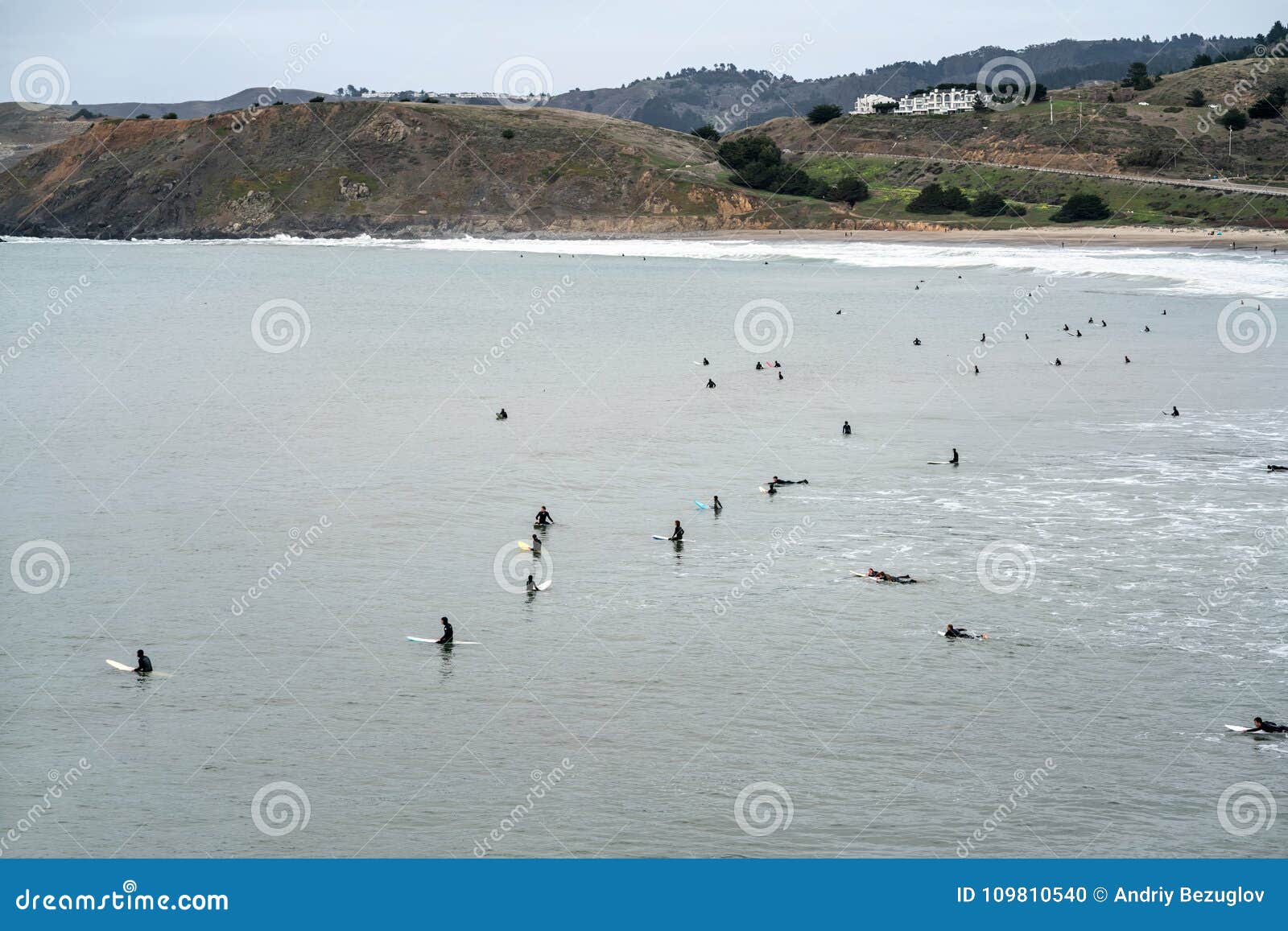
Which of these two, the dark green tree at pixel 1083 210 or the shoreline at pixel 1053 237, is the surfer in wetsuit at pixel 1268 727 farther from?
the dark green tree at pixel 1083 210

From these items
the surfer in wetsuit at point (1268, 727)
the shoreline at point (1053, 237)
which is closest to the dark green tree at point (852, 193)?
the shoreline at point (1053, 237)

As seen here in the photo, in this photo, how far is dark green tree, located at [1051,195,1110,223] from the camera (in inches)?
6471

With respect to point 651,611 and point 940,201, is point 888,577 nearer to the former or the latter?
point 651,611

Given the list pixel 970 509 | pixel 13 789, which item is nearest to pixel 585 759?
pixel 13 789

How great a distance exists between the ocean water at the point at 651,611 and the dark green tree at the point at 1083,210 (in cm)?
9450

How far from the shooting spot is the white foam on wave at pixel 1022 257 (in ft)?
363

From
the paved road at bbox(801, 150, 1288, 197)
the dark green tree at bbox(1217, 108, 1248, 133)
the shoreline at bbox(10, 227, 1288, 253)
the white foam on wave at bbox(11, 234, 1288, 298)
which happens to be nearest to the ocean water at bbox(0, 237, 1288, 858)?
the white foam on wave at bbox(11, 234, 1288, 298)

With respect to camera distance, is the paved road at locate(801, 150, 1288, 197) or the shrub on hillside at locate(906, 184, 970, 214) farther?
the shrub on hillside at locate(906, 184, 970, 214)

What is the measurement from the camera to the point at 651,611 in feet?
106

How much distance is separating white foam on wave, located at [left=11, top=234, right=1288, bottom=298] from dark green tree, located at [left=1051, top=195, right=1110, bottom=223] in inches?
572

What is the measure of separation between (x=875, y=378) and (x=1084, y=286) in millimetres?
52394

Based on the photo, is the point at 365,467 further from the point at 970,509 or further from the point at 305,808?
the point at 305,808

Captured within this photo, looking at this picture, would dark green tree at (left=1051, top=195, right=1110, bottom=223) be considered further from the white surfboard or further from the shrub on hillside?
the white surfboard

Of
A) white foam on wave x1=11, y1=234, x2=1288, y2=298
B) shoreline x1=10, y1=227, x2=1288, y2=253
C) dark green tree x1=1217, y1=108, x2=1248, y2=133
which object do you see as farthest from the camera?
dark green tree x1=1217, y1=108, x2=1248, y2=133
